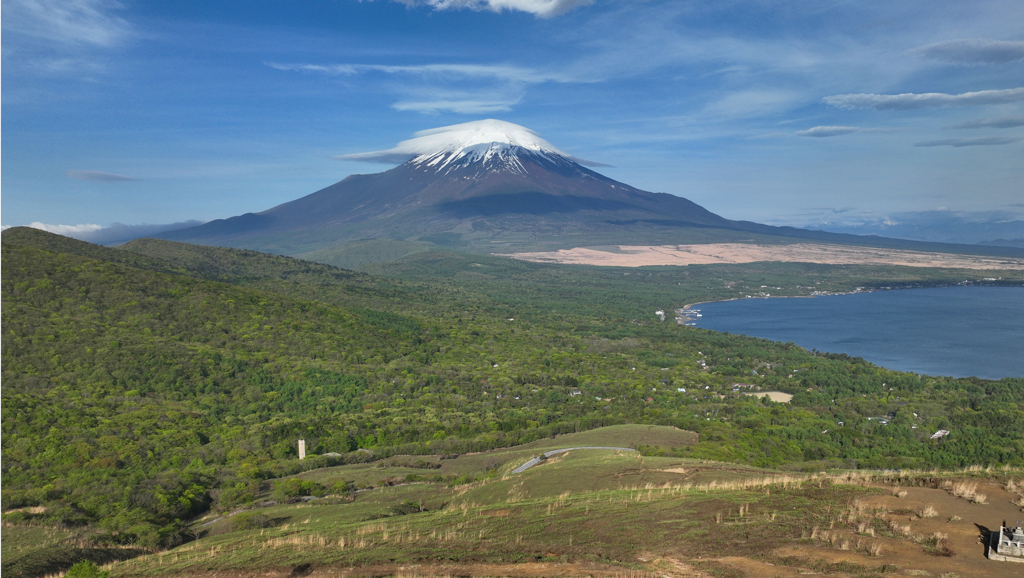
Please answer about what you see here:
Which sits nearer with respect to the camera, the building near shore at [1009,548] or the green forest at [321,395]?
the building near shore at [1009,548]

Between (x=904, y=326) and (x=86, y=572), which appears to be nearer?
(x=86, y=572)

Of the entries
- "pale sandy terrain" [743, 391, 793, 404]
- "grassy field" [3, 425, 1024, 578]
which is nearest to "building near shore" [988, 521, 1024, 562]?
"grassy field" [3, 425, 1024, 578]

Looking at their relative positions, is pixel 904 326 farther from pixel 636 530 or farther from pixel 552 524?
pixel 552 524

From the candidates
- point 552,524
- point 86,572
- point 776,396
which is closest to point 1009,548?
point 552,524

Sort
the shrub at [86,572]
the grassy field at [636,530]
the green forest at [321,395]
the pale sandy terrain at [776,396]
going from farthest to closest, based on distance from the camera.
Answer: the pale sandy terrain at [776,396], the green forest at [321,395], the shrub at [86,572], the grassy field at [636,530]

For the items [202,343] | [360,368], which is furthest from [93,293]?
[360,368]

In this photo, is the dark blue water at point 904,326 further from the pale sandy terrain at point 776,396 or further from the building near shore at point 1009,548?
the building near shore at point 1009,548

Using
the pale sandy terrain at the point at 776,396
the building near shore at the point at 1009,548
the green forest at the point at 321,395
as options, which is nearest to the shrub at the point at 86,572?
the green forest at the point at 321,395
